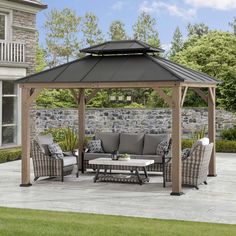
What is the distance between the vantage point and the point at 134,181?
14.1 m

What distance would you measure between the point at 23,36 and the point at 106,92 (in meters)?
11.0

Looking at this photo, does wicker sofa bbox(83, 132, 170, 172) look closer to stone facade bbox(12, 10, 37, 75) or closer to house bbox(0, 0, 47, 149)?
house bbox(0, 0, 47, 149)

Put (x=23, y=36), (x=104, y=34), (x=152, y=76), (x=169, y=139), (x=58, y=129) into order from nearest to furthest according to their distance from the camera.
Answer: (x=152, y=76) < (x=169, y=139) < (x=23, y=36) < (x=58, y=129) < (x=104, y=34)

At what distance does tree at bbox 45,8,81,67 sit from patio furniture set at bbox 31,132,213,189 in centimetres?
2702

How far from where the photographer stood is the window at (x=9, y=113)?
20200mm

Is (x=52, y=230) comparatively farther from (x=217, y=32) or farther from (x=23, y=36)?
(x=217, y=32)

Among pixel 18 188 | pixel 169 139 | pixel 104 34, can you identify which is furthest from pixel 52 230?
pixel 104 34

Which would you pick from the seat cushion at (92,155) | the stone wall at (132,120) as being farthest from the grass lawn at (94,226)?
the stone wall at (132,120)

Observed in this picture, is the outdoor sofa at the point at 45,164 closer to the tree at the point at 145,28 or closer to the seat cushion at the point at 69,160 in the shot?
the seat cushion at the point at 69,160

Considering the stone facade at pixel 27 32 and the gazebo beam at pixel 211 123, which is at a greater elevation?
the stone facade at pixel 27 32

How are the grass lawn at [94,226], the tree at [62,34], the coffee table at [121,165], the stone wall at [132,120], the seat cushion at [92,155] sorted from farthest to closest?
1. the tree at [62,34]
2. the stone wall at [132,120]
3. the seat cushion at [92,155]
4. the coffee table at [121,165]
5. the grass lawn at [94,226]

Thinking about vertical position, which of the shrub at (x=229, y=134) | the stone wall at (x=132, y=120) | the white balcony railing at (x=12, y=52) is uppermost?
the white balcony railing at (x=12, y=52)

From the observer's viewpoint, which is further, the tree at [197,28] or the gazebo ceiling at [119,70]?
the tree at [197,28]

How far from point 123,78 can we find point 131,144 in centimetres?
358
